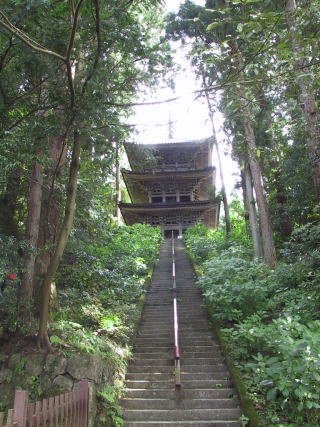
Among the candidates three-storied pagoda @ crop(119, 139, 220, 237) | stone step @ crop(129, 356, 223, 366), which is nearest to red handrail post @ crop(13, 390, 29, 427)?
stone step @ crop(129, 356, 223, 366)

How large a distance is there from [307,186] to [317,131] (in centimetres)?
513

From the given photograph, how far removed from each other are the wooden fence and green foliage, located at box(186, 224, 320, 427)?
2.17 metres

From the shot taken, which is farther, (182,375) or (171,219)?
(171,219)

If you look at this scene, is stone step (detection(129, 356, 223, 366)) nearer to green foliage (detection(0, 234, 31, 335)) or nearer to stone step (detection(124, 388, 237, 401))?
stone step (detection(124, 388, 237, 401))

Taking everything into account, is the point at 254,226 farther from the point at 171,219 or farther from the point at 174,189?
the point at 174,189

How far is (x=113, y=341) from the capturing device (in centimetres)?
624

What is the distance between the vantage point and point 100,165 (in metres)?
6.16

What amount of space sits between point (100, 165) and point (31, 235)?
1746 mm

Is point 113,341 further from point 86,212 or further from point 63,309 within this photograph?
point 86,212

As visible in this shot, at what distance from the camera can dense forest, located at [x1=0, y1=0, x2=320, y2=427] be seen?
4086 mm

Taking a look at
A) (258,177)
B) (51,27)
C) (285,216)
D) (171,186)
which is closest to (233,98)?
(51,27)

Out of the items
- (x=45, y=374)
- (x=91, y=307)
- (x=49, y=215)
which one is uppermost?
(x=49, y=215)

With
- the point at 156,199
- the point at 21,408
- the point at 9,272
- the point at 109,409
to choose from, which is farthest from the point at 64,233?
the point at 156,199

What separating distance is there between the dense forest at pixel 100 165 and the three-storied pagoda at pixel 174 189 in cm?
1557
